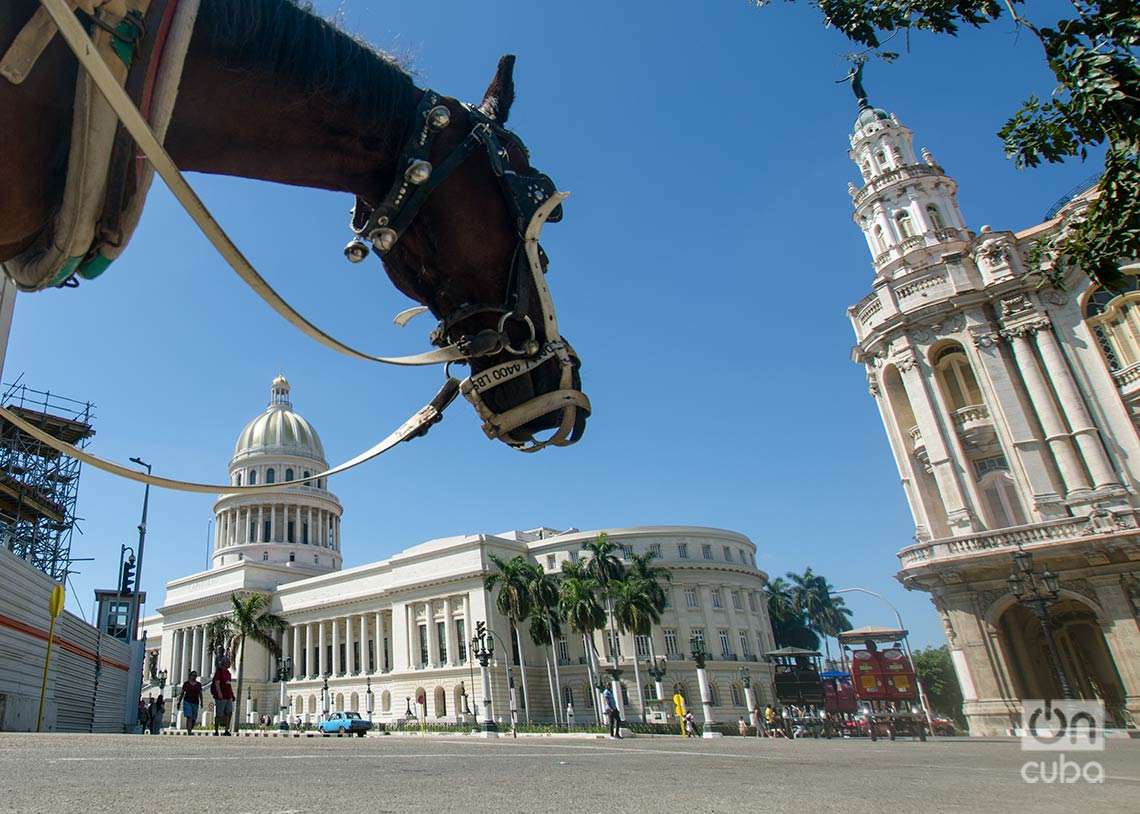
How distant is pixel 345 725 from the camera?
39.2 m

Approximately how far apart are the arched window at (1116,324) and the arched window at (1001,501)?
571 centimetres

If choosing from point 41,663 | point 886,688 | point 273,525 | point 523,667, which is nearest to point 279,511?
point 273,525

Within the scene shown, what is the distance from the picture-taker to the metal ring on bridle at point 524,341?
2.46 m

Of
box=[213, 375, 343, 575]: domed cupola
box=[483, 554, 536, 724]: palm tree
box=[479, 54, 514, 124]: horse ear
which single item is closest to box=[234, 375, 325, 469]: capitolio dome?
box=[213, 375, 343, 575]: domed cupola

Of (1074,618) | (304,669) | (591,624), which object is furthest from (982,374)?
(304,669)

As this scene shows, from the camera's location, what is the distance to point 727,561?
6844 cm

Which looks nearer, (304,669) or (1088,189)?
(1088,189)

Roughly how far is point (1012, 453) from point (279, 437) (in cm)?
7743

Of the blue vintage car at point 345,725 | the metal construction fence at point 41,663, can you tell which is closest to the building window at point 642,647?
the blue vintage car at point 345,725

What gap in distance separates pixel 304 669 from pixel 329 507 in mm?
18320

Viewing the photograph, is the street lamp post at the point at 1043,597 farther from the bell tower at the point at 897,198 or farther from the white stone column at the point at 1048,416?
the bell tower at the point at 897,198

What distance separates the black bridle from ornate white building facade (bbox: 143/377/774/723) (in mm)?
53553

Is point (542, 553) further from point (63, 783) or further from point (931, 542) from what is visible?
point (63, 783)

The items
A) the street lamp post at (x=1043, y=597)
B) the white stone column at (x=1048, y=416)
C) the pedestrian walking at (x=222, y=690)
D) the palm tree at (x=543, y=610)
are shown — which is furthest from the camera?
the palm tree at (x=543, y=610)
